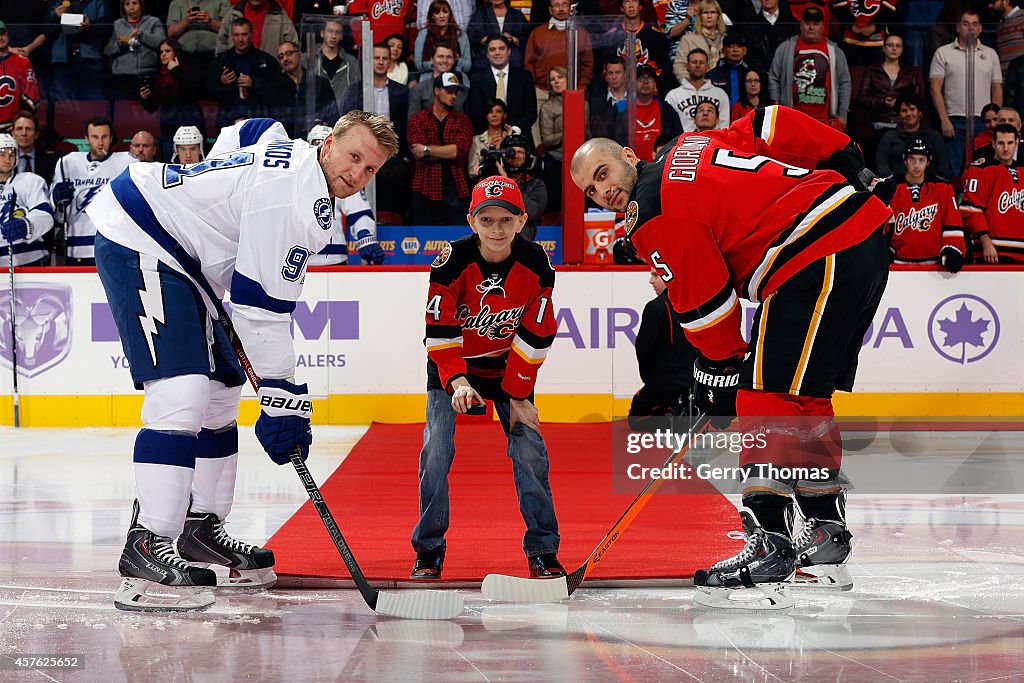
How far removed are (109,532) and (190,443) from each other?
1.44 meters

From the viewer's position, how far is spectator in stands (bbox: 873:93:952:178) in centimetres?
878

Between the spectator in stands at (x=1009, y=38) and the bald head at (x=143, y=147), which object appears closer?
the bald head at (x=143, y=147)

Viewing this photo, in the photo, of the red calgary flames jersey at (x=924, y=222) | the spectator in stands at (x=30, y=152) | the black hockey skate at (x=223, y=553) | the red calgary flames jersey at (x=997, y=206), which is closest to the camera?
the black hockey skate at (x=223, y=553)

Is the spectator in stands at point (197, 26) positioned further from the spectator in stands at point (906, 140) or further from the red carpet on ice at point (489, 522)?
the spectator in stands at point (906, 140)

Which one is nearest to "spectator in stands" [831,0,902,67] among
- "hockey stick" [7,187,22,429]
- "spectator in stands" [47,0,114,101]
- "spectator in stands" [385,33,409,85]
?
"spectator in stands" [385,33,409,85]

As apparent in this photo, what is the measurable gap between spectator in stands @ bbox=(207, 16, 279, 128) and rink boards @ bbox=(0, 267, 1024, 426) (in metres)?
1.70

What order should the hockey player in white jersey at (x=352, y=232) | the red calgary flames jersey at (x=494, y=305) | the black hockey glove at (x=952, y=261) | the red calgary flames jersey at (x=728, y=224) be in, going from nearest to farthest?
the red calgary flames jersey at (x=728, y=224) → the red calgary flames jersey at (x=494, y=305) → the black hockey glove at (x=952, y=261) → the hockey player in white jersey at (x=352, y=232)

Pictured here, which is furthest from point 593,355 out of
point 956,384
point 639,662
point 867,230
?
point 639,662

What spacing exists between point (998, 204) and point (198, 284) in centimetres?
674

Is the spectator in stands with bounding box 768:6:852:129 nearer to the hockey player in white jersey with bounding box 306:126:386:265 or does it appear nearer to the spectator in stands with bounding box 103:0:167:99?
the hockey player in white jersey with bounding box 306:126:386:265

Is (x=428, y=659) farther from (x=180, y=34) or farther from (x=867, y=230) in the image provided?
(x=180, y=34)

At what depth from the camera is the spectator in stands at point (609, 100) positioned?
849 centimetres

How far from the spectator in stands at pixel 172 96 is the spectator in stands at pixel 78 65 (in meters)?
0.38

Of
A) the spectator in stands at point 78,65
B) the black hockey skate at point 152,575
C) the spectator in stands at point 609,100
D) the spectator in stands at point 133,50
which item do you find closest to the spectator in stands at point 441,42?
the spectator in stands at point 609,100
